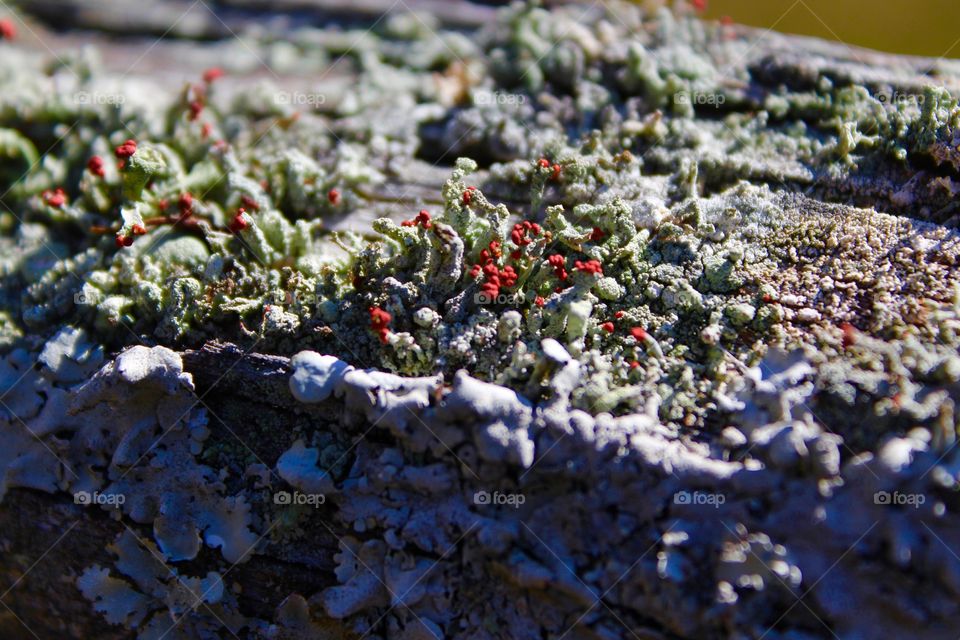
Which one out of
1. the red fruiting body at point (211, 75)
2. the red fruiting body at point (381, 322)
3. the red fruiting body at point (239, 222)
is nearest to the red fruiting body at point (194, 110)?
the red fruiting body at point (211, 75)

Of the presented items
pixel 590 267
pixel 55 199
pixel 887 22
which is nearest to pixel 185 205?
pixel 55 199

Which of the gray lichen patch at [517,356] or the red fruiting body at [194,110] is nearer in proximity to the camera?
the gray lichen patch at [517,356]

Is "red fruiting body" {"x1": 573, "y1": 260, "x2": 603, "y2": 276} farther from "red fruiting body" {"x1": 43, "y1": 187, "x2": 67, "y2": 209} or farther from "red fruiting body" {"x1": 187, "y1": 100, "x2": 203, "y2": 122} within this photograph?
"red fruiting body" {"x1": 43, "y1": 187, "x2": 67, "y2": 209}

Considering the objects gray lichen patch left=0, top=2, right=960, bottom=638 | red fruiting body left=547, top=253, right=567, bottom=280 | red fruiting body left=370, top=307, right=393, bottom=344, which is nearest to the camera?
gray lichen patch left=0, top=2, right=960, bottom=638

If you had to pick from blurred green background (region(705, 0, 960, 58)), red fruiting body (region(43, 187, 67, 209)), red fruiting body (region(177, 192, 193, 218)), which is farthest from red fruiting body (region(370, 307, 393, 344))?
blurred green background (region(705, 0, 960, 58))

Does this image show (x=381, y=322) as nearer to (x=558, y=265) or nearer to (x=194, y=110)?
(x=558, y=265)

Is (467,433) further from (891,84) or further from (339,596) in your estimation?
(891,84)

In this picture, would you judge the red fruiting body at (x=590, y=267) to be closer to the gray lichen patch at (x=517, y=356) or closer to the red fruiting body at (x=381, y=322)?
the gray lichen patch at (x=517, y=356)
